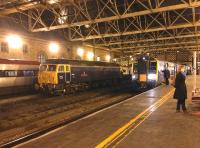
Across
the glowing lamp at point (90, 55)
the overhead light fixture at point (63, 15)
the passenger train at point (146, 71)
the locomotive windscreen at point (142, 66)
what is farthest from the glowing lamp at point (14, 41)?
the glowing lamp at point (90, 55)

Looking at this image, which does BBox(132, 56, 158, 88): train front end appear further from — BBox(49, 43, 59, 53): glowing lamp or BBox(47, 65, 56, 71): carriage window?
BBox(49, 43, 59, 53): glowing lamp

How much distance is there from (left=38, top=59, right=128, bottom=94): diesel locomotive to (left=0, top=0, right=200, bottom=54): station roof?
4.01 meters

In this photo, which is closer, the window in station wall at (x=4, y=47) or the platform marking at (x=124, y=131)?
the platform marking at (x=124, y=131)

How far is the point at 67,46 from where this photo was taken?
36531 mm

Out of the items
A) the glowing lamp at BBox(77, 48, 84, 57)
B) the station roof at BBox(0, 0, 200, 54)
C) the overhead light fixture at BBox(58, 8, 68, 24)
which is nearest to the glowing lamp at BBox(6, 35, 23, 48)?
the station roof at BBox(0, 0, 200, 54)

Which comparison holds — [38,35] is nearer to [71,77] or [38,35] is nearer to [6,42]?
[6,42]

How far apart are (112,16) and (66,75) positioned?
253 inches

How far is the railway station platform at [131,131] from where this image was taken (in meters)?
6.78

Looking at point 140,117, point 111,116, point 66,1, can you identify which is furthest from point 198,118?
point 66,1

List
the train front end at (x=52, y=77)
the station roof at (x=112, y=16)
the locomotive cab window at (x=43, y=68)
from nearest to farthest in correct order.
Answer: the station roof at (x=112, y=16) < the train front end at (x=52, y=77) < the locomotive cab window at (x=43, y=68)

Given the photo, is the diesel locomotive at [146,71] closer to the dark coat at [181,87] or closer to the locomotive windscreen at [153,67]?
the locomotive windscreen at [153,67]

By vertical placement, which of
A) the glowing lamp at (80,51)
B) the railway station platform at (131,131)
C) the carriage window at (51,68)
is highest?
the glowing lamp at (80,51)

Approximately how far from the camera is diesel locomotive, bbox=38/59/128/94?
22.4 metres

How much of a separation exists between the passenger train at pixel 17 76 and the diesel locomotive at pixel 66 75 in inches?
54.9
